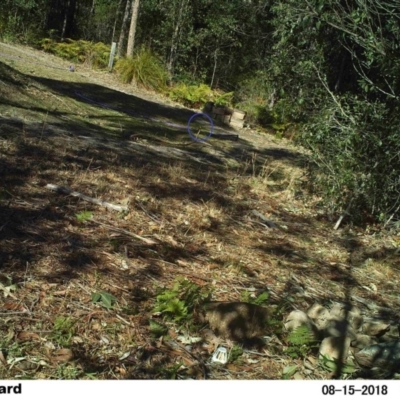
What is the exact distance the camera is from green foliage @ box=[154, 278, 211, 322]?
3084 millimetres

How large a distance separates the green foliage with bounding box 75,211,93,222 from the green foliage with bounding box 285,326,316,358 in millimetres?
2016

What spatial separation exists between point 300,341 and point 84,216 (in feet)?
7.03

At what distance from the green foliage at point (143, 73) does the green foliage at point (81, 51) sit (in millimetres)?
2089

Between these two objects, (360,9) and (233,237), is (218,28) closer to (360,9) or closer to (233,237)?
(360,9)

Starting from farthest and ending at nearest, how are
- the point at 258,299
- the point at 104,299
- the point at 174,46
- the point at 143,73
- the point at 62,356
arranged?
1. the point at 174,46
2. the point at 143,73
3. the point at 258,299
4. the point at 104,299
5. the point at 62,356

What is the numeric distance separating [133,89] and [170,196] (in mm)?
11809

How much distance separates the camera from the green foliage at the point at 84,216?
4196mm

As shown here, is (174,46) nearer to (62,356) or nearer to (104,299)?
(104,299)

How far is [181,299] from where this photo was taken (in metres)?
3.25

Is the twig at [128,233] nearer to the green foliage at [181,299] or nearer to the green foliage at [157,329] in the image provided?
the green foliage at [181,299]

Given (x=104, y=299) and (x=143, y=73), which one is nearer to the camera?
(x=104, y=299)

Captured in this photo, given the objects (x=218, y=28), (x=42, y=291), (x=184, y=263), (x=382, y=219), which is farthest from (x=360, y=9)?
(x=218, y=28)

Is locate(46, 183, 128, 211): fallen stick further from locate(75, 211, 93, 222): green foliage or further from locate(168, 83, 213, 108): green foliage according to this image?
locate(168, 83, 213, 108): green foliage

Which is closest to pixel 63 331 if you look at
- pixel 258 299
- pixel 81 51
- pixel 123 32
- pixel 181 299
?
pixel 181 299
